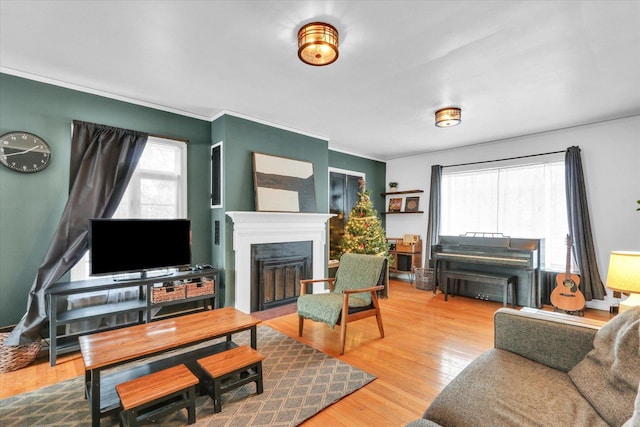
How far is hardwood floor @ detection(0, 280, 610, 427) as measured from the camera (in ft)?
6.79

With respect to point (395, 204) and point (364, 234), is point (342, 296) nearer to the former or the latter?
point (364, 234)

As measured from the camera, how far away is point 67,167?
3.12 meters

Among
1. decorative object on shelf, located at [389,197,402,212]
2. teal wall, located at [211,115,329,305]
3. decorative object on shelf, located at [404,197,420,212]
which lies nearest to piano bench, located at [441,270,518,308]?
decorative object on shelf, located at [404,197,420,212]

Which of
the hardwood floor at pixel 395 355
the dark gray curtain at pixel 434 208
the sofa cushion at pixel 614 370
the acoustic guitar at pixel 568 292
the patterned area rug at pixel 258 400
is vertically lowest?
the hardwood floor at pixel 395 355

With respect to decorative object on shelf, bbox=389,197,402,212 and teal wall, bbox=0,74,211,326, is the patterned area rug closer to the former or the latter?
teal wall, bbox=0,74,211,326

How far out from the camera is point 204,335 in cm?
219

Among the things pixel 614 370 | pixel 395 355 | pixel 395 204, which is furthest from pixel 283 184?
pixel 614 370

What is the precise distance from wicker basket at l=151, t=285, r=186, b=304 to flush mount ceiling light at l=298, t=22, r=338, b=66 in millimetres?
2762

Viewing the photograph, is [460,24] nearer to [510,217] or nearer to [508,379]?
[508,379]

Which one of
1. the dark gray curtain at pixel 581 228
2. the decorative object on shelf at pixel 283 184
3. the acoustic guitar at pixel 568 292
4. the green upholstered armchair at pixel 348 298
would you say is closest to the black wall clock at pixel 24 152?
the decorative object on shelf at pixel 283 184

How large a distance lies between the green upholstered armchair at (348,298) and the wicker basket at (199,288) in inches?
45.7

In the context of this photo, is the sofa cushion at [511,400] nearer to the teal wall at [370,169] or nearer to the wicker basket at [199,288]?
the wicker basket at [199,288]

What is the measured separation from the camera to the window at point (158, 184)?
11.6 feet

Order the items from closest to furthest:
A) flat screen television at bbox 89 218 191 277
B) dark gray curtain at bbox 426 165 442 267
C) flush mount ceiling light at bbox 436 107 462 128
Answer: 1. flat screen television at bbox 89 218 191 277
2. flush mount ceiling light at bbox 436 107 462 128
3. dark gray curtain at bbox 426 165 442 267
